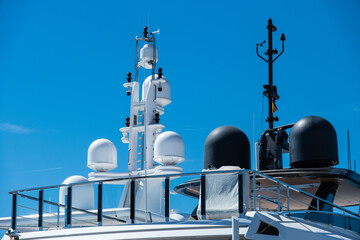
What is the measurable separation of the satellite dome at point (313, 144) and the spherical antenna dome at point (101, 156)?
6.37 m

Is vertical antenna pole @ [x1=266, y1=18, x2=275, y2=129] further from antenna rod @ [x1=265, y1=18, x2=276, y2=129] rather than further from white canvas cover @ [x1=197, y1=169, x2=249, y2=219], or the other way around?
white canvas cover @ [x1=197, y1=169, x2=249, y2=219]

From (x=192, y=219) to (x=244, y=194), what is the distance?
1406mm

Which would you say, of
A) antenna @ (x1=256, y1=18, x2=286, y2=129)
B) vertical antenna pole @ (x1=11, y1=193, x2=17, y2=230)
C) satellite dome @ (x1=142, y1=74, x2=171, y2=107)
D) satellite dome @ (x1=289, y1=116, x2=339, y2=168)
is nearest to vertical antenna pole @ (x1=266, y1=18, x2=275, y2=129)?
antenna @ (x1=256, y1=18, x2=286, y2=129)

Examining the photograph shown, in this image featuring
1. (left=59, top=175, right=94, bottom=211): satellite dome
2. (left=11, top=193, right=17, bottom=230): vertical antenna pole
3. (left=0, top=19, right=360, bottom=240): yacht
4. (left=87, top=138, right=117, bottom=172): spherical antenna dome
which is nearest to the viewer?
(left=0, top=19, right=360, bottom=240): yacht

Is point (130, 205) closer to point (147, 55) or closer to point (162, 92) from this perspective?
point (162, 92)

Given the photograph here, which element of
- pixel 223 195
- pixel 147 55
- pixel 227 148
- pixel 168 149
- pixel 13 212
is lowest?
pixel 13 212

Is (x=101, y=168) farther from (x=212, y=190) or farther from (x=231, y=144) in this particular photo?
(x=212, y=190)

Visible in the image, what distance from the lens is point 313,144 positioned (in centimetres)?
1447

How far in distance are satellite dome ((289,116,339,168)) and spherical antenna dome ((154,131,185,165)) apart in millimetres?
3971

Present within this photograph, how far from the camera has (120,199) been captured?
12094mm

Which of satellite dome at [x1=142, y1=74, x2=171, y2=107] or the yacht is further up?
satellite dome at [x1=142, y1=74, x2=171, y2=107]

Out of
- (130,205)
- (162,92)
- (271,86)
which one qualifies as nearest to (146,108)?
(162,92)

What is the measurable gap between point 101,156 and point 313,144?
7.18 metres

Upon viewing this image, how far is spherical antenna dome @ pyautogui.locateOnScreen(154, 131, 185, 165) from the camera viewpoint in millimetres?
16984
